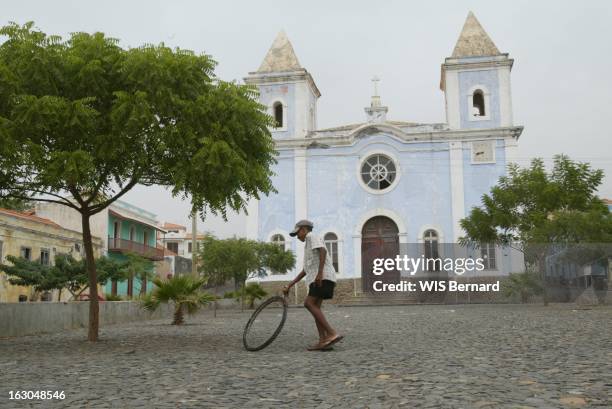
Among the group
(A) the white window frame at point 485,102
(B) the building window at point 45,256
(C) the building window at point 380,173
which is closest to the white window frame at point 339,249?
(C) the building window at point 380,173

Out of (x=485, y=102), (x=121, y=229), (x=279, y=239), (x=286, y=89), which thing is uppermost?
(x=286, y=89)

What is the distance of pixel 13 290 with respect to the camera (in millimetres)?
25578

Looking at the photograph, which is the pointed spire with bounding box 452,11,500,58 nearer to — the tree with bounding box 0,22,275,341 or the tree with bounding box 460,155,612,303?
the tree with bounding box 460,155,612,303

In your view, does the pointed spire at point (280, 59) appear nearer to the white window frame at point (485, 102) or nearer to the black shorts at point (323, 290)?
the white window frame at point (485, 102)

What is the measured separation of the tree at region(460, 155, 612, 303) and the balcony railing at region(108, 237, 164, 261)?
2283cm

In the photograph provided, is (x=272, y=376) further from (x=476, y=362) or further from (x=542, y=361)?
(x=542, y=361)

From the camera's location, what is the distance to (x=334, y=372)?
5668mm

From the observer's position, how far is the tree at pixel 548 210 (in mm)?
17938

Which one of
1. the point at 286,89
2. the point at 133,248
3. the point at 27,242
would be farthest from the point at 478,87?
the point at 133,248

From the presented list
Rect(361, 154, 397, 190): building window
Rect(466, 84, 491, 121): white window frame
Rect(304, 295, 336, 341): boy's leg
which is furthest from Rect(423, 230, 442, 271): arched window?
Rect(304, 295, 336, 341): boy's leg

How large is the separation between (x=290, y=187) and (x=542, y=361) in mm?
26158

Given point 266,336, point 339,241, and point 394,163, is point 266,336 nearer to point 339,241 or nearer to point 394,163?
point 339,241

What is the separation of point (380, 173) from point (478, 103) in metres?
6.18

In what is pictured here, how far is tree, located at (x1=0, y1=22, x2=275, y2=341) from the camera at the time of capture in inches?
313
